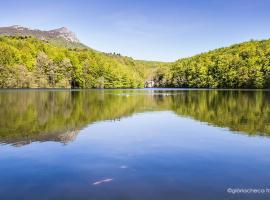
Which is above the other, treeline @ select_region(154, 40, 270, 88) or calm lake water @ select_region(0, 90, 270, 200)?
treeline @ select_region(154, 40, 270, 88)

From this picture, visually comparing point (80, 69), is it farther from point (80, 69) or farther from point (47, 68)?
point (47, 68)

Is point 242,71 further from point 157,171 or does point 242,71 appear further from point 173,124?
point 157,171

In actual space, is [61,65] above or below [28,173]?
above

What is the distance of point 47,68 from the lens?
506ft

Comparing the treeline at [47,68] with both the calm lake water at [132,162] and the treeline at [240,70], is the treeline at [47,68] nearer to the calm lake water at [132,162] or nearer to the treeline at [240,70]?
the treeline at [240,70]

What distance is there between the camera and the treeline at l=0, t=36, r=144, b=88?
135625 mm

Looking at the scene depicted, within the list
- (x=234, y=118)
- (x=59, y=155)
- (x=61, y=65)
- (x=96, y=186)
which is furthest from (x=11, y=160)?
(x=61, y=65)

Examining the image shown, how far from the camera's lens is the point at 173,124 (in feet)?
98.0

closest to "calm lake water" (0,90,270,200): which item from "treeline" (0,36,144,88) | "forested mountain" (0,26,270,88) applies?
"treeline" (0,36,144,88)

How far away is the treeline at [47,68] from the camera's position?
136m

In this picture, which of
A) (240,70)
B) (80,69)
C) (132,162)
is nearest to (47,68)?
(80,69)

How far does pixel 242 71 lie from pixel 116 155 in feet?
509

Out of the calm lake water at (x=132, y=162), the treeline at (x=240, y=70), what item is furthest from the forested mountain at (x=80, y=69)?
the calm lake water at (x=132, y=162)

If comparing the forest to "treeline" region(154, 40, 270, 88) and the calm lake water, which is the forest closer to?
"treeline" region(154, 40, 270, 88)
